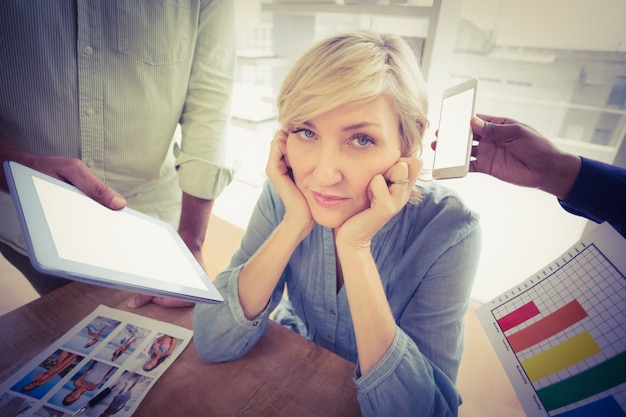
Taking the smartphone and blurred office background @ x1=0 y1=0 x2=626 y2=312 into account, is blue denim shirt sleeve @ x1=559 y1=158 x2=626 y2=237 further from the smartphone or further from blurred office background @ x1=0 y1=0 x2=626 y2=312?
blurred office background @ x1=0 y1=0 x2=626 y2=312

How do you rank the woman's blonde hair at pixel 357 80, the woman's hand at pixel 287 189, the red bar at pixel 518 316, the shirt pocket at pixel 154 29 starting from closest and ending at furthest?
the red bar at pixel 518 316
the woman's blonde hair at pixel 357 80
the woman's hand at pixel 287 189
the shirt pocket at pixel 154 29

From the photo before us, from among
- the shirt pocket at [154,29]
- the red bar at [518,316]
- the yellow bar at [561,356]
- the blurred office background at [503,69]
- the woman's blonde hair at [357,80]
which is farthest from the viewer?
the blurred office background at [503,69]

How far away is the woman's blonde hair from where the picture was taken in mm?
797

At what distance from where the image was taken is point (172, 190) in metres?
1.40

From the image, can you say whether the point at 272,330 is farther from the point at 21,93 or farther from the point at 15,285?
the point at 15,285

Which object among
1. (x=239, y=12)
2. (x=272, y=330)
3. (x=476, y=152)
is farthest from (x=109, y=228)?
(x=239, y=12)

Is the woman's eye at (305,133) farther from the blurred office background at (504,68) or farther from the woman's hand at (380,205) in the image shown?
the blurred office background at (504,68)

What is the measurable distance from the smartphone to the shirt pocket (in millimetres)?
931

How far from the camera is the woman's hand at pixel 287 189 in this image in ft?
2.98

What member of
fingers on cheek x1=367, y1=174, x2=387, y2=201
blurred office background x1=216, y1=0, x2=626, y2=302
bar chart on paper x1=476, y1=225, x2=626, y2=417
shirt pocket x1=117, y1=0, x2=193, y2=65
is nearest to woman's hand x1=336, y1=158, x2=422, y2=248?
fingers on cheek x1=367, y1=174, x2=387, y2=201

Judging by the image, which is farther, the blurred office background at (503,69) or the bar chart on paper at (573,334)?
the blurred office background at (503,69)

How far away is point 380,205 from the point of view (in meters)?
0.81

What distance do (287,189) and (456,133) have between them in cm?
50

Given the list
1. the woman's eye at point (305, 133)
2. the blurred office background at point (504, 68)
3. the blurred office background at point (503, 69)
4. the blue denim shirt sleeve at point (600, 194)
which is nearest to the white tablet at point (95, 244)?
the woman's eye at point (305, 133)
